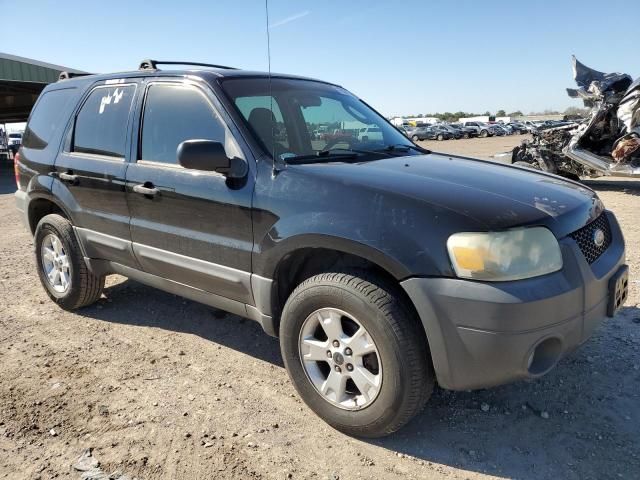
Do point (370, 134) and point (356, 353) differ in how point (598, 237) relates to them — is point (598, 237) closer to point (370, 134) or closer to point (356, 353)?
point (356, 353)

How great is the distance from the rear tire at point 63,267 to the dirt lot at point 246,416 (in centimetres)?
35

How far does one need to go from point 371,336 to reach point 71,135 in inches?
122

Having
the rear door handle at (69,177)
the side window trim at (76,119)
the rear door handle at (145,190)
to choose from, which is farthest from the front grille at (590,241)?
the rear door handle at (69,177)

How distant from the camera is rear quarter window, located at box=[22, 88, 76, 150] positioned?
420 cm

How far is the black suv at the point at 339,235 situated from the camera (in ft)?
7.09

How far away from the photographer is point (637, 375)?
3.08 metres

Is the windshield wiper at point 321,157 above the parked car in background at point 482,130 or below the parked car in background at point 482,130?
above

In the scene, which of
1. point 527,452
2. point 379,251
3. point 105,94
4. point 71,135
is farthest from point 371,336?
point 71,135

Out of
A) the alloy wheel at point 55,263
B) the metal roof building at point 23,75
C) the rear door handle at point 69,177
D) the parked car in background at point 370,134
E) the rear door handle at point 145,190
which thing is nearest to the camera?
the rear door handle at point 145,190

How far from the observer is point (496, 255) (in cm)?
212

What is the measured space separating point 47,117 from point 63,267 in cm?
134

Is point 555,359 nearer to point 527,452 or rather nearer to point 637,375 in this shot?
point 527,452

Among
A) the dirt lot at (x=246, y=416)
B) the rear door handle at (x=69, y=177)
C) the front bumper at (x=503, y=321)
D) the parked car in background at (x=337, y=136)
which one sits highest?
the parked car in background at (x=337, y=136)

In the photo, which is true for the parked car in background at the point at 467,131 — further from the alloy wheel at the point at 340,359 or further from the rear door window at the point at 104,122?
the alloy wheel at the point at 340,359
